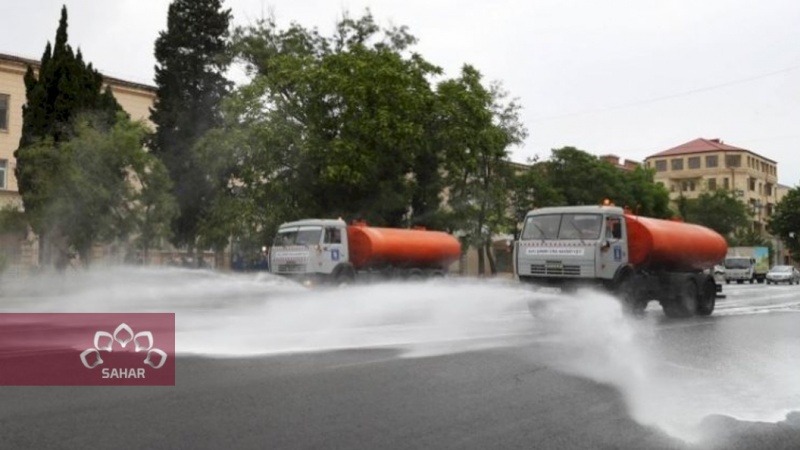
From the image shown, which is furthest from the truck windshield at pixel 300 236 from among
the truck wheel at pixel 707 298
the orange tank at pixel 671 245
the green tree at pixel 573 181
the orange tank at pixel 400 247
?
the green tree at pixel 573 181

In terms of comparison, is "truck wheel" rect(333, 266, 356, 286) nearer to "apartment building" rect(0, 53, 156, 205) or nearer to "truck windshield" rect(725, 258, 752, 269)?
"apartment building" rect(0, 53, 156, 205)

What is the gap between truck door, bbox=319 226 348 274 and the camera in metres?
23.9

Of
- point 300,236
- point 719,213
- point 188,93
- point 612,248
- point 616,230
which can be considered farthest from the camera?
point 719,213

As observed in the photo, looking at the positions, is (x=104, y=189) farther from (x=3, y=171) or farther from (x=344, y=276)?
(x=3, y=171)

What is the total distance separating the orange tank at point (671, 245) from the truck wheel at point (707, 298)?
1.55 ft

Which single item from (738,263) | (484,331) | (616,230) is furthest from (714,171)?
(484,331)

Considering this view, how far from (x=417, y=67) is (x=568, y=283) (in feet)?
73.9

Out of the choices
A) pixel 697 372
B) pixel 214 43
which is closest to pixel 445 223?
pixel 214 43

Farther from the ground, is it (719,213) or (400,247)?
(719,213)

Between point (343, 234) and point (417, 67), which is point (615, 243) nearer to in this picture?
point (343, 234)

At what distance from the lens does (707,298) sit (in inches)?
779

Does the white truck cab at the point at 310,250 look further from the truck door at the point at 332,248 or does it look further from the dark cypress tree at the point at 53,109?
the dark cypress tree at the point at 53,109

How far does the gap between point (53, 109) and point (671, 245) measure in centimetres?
2493

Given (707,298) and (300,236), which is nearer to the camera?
(707,298)
